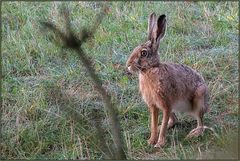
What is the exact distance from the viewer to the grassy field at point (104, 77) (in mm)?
4801

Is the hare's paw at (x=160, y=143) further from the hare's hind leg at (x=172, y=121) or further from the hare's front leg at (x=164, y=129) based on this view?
the hare's hind leg at (x=172, y=121)

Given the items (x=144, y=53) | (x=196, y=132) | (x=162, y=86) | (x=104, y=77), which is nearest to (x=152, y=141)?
(x=196, y=132)

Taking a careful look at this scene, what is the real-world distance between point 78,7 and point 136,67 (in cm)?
367

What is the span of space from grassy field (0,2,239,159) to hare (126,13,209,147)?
0.61 feet

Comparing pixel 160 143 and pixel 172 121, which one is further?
pixel 172 121

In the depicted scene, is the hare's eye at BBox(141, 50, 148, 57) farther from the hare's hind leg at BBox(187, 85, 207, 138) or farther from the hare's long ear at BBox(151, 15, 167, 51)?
the hare's hind leg at BBox(187, 85, 207, 138)

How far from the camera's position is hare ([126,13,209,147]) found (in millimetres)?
4727

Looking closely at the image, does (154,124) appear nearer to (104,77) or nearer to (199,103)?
(199,103)

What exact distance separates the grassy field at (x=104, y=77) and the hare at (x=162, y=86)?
0.19m

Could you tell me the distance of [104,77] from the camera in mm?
Answer: 6125

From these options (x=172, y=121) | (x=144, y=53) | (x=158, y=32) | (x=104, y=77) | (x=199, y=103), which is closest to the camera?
(x=144, y=53)

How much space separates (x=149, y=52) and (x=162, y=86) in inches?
12.0

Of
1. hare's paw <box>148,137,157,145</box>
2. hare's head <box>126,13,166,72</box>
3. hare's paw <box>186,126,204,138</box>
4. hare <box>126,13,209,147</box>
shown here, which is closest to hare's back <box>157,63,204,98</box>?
hare <box>126,13,209,147</box>

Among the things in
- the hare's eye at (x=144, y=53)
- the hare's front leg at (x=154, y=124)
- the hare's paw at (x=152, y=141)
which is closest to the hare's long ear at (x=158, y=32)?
the hare's eye at (x=144, y=53)
